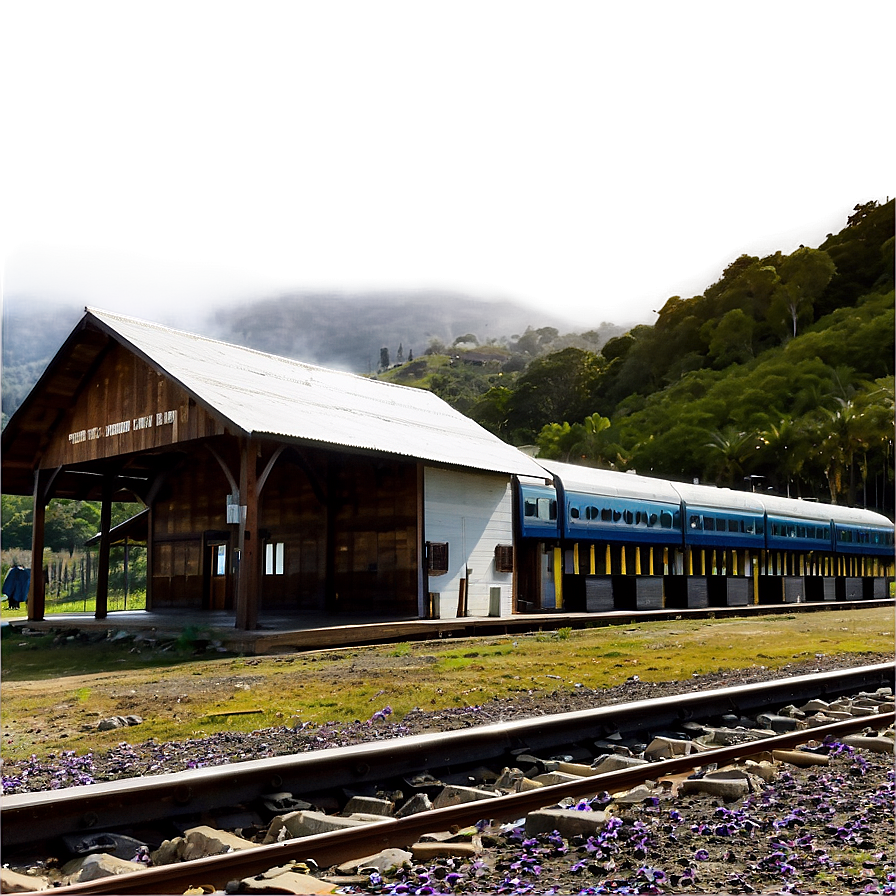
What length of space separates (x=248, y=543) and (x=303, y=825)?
1272 cm

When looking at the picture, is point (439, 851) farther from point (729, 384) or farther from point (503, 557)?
point (729, 384)

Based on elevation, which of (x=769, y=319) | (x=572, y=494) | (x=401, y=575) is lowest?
(x=401, y=575)

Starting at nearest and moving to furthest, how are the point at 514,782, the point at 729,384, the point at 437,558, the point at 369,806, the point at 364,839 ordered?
1. the point at 364,839
2. the point at 369,806
3. the point at 514,782
4. the point at 437,558
5. the point at 729,384

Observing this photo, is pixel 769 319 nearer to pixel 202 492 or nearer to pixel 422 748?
pixel 202 492

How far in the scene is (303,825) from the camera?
561 centimetres

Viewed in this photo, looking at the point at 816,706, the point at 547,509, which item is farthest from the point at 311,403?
the point at 816,706

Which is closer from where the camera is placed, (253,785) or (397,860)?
(397,860)

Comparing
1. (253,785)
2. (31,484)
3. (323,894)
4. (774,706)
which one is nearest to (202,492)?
(31,484)

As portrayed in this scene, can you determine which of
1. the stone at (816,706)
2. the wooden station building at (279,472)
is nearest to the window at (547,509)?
the wooden station building at (279,472)

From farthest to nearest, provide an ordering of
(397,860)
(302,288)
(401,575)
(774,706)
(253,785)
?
(401,575), (302,288), (774,706), (253,785), (397,860)

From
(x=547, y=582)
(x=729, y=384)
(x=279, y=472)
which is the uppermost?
(x=729, y=384)

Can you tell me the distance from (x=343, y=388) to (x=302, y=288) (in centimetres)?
951

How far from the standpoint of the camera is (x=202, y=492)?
27688 mm

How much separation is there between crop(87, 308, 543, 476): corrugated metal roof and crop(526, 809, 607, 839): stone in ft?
40.1
